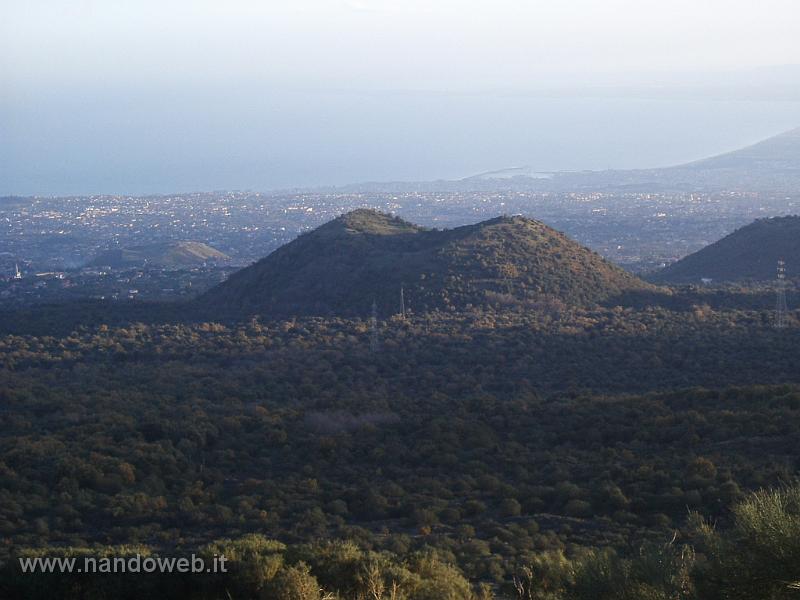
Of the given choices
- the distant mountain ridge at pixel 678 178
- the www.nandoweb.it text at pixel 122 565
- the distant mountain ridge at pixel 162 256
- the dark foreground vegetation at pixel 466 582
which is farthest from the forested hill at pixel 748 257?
the distant mountain ridge at pixel 678 178

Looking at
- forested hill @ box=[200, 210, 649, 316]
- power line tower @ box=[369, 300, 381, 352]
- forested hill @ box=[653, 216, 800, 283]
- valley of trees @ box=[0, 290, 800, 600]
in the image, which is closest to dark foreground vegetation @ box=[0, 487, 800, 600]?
valley of trees @ box=[0, 290, 800, 600]

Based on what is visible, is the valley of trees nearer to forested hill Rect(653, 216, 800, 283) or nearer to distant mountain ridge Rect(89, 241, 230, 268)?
forested hill Rect(653, 216, 800, 283)

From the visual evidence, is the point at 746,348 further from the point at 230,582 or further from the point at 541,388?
the point at 230,582

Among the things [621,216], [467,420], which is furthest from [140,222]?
[467,420]

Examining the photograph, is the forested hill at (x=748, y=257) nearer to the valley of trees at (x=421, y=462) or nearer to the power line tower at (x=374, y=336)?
the valley of trees at (x=421, y=462)

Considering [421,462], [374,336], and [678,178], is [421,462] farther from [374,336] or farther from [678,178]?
[678,178]
